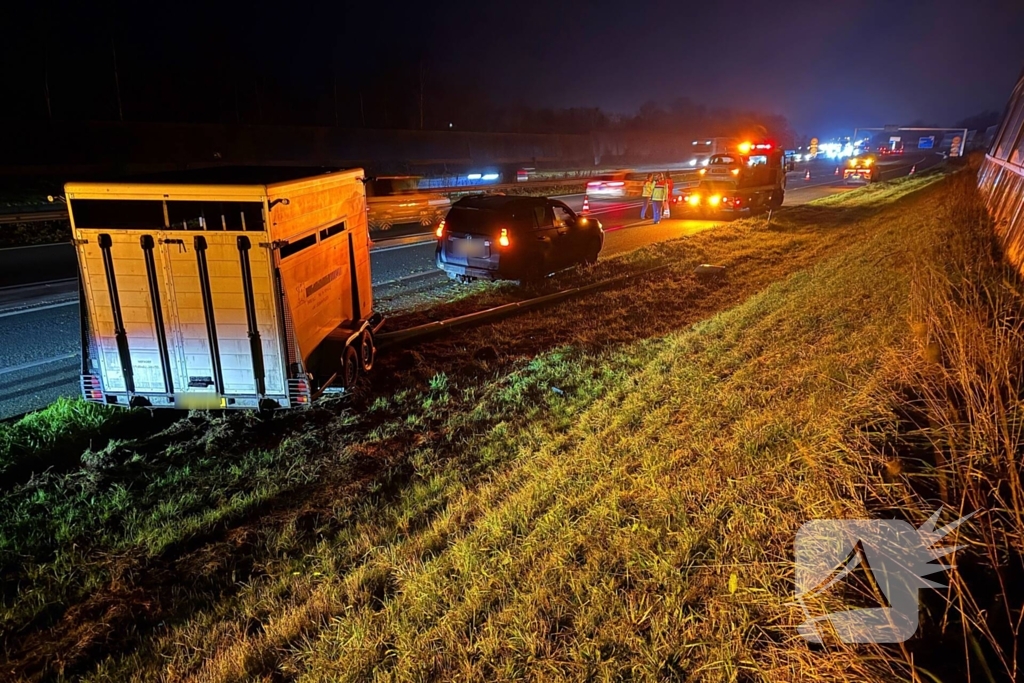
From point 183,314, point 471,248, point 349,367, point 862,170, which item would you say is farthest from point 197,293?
point 862,170

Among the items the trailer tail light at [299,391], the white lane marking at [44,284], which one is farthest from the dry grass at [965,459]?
the white lane marking at [44,284]

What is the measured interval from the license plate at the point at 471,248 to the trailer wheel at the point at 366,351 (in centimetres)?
409

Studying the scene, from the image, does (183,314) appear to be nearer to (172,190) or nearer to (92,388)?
(172,190)

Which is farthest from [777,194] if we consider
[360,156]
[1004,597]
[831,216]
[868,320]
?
[360,156]

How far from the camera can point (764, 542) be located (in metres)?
3.17

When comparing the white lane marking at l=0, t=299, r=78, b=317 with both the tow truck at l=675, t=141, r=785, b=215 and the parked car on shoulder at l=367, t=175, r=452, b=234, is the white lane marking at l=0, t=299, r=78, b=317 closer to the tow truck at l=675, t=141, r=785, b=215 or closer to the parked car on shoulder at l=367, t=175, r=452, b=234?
the parked car on shoulder at l=367, t=175, r=452, b=234

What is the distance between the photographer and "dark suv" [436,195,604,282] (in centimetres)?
1091

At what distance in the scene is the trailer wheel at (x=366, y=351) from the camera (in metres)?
6.96

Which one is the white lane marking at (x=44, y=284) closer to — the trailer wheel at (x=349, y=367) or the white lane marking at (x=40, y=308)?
the white lane marking at (x=40, y=308)

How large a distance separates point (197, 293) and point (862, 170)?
42706mm

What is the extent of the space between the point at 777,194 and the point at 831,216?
3385 mm

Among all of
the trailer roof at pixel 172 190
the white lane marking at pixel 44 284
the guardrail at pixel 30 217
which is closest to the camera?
the trailer roof at pixel 172 190

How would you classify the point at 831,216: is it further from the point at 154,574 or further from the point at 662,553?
the point at 154,574

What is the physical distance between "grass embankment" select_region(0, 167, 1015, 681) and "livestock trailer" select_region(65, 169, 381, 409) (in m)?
0.53
